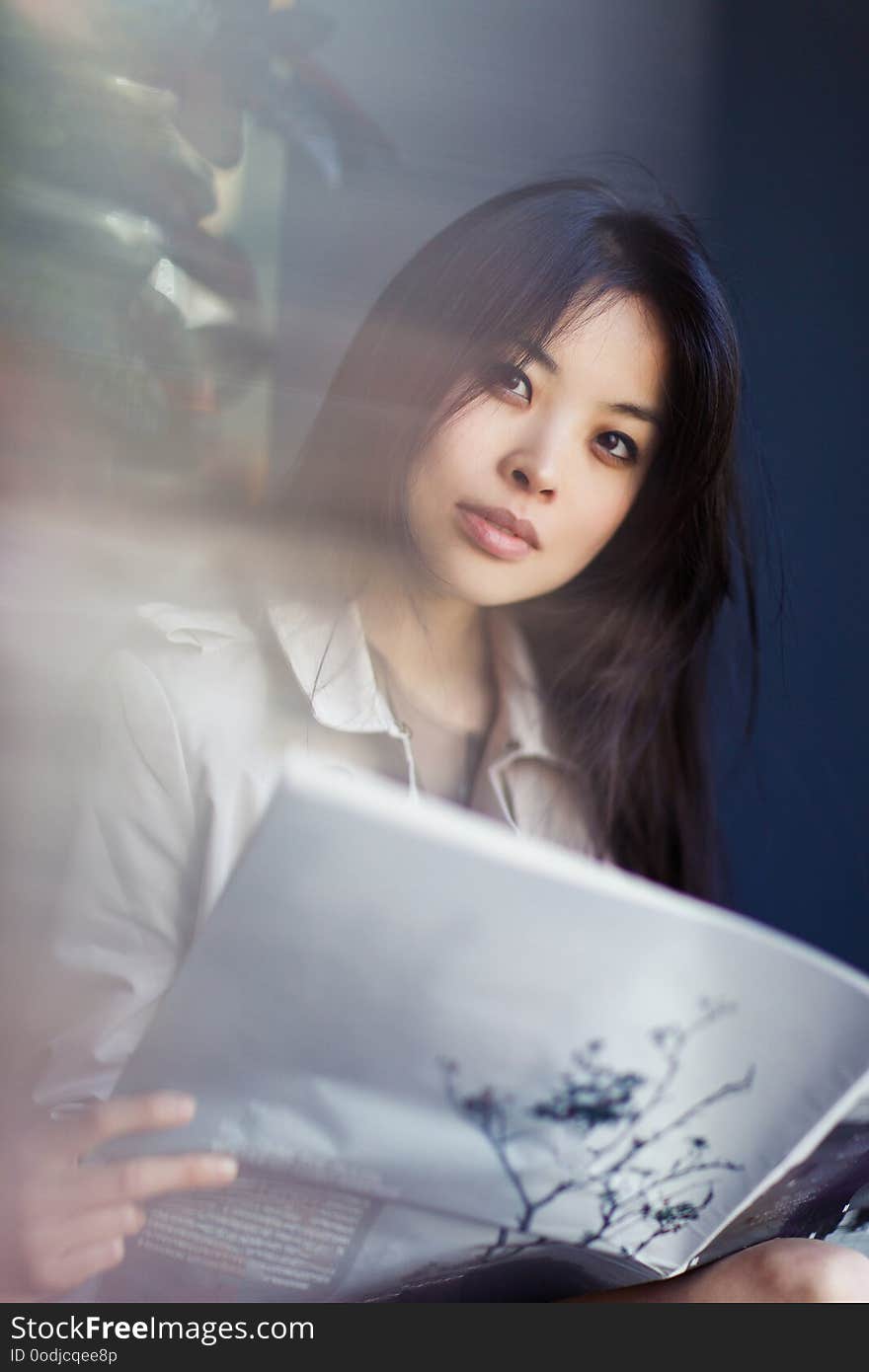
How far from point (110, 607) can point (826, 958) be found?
445 millimetres

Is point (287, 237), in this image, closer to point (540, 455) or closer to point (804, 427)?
point (540, 455)

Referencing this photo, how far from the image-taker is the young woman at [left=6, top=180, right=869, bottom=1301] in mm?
677

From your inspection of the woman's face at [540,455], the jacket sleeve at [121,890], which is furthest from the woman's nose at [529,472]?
the jacket sleeve at [121,890]

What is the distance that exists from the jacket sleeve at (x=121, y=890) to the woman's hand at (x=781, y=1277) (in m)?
0.32

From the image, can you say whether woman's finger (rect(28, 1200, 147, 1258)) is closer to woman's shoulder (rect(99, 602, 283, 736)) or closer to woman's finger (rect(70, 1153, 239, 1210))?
woman's finger (rect(70, 1153, 239, 1210))

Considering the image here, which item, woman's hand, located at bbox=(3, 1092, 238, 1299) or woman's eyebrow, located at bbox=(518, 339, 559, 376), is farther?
woman's eyebrow, located at bbox=(518, 339, 559, 376)

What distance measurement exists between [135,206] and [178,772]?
32 centimetres

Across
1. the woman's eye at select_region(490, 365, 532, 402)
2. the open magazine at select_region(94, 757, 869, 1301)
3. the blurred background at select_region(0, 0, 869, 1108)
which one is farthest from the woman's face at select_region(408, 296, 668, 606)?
the open magazine at select_region(94, 757, 869, 1301)

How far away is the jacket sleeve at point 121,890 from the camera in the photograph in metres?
0.65

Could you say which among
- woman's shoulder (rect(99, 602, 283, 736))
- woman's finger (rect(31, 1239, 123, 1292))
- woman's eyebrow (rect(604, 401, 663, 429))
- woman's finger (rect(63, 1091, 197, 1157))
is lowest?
woman's finger (rect(31, 1239, 123, 1292))

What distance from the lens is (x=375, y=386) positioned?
2.36 feet

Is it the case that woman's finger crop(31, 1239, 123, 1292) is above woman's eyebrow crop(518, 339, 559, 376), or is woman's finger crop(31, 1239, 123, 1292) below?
below

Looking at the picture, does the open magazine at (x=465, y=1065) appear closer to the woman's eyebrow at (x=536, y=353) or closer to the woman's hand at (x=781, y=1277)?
the woman's hand at (x=781, y=1277)

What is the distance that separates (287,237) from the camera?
721 mm
